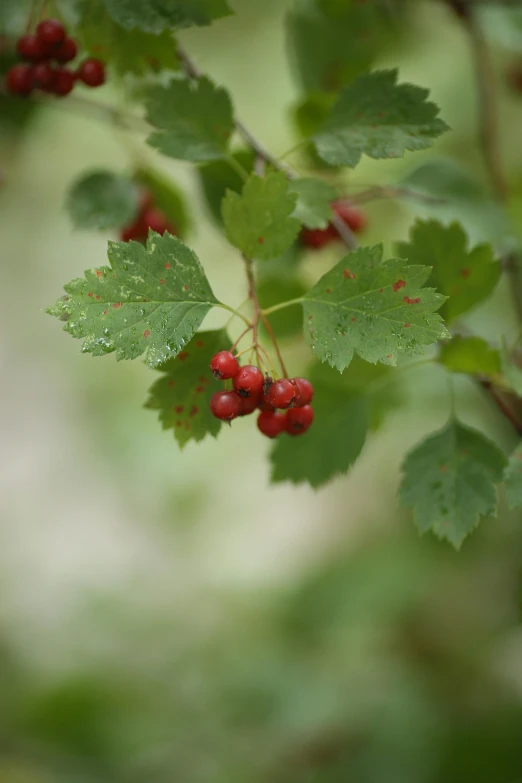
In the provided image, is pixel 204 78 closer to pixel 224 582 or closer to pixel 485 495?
pixel 485 495

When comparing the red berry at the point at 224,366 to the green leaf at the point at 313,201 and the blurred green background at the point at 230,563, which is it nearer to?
the green leaf at the point at 313,201

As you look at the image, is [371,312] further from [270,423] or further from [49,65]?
[49,65]

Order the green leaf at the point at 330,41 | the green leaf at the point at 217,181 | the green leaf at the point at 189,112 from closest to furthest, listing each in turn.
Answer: the green leaf at the point at 189,112
the green leaf at the point at 217,181
the green leaf at the point at 330,41

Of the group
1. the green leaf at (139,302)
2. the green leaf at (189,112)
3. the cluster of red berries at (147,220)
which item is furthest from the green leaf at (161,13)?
the cluster of red berries at (147,220)

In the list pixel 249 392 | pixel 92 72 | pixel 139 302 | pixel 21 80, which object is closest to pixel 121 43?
pixel 92 72

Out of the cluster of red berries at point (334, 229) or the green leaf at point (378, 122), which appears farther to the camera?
the cluster of red berries at point (334, 229)

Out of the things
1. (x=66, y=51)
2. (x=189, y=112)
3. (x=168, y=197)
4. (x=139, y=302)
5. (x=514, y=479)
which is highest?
(x=168, y=197)

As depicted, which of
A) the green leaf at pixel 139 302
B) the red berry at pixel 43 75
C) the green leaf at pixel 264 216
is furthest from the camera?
the red berry at pixel 43 75

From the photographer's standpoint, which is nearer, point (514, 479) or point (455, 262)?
point (514, 479)
